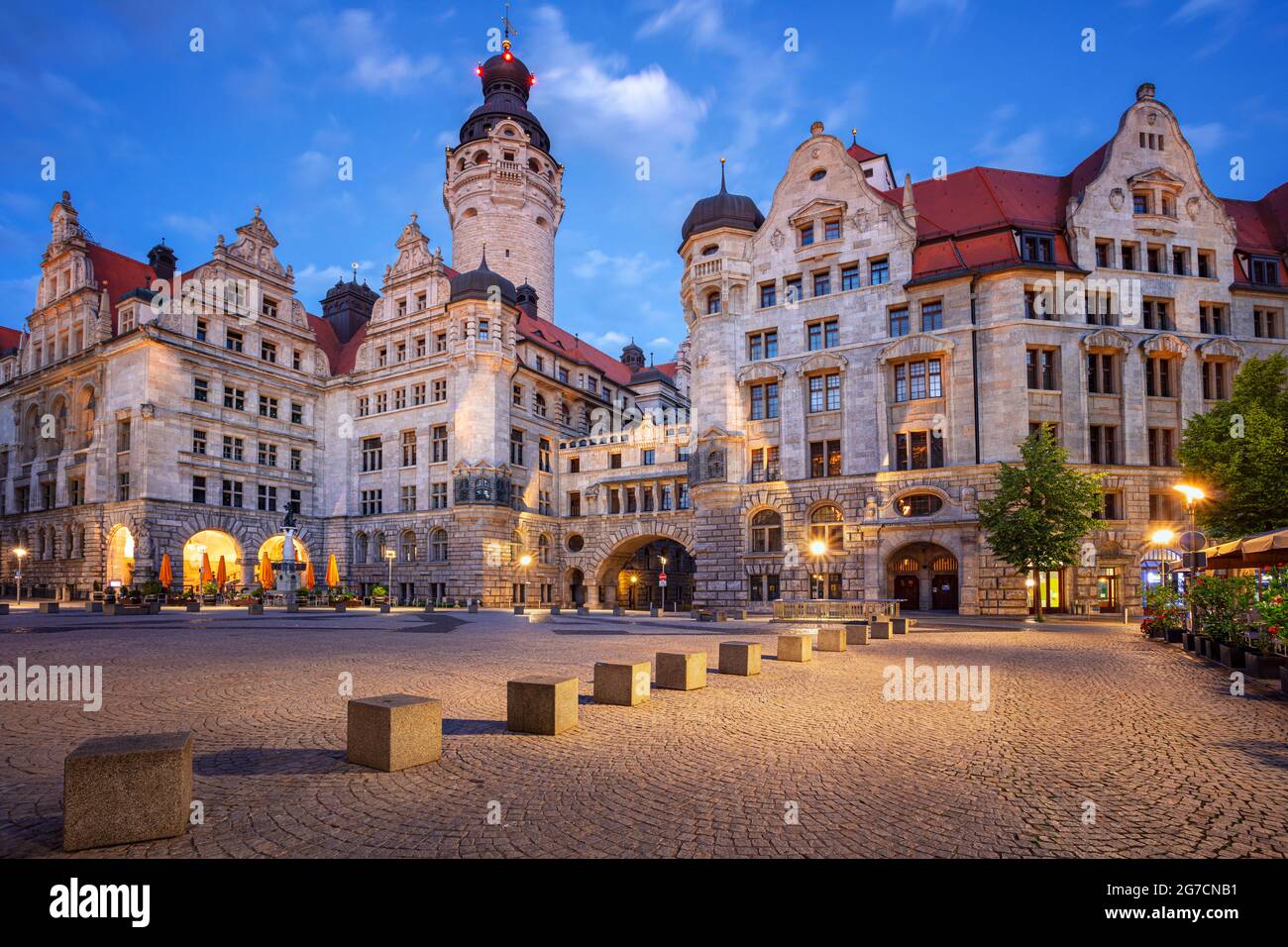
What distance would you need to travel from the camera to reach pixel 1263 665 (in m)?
13.2

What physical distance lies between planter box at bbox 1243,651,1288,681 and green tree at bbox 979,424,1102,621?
17026 mm

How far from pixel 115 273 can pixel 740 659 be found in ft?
191

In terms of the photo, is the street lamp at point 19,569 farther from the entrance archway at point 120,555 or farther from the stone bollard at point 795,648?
the stone bollard at point 795,648

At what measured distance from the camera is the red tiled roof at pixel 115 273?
50.0 meters

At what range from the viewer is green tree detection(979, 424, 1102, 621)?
3005cm

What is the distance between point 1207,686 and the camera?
40.5 ft

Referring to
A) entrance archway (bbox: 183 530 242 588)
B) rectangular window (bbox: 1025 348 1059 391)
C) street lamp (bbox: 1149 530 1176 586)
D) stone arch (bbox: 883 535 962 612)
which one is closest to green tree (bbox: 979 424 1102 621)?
street lamp (bbox: 1149 530 1176 586)

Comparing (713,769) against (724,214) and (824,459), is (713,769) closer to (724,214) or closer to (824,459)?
(824,459)

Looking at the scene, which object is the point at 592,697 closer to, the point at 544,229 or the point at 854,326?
the point at 854,326

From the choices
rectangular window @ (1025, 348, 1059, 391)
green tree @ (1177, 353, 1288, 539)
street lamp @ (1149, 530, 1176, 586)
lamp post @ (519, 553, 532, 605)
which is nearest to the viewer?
green tree @ (1177, 353, 1288, 539)

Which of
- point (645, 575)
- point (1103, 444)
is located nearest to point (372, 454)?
point (645, 575)

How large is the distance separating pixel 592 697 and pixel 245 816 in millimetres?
6003

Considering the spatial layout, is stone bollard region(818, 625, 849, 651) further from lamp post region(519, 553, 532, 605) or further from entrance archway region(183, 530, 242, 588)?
entrance archway region(183, 530, 242, 588)

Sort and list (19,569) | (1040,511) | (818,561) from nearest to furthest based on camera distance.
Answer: (1040,511), (818,561), (19,569)
